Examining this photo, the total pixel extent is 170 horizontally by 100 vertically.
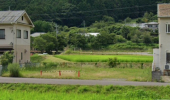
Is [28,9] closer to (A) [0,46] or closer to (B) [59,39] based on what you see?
(B) [59,39]

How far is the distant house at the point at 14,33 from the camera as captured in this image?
26.5m

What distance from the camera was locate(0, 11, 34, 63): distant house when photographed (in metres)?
26.5

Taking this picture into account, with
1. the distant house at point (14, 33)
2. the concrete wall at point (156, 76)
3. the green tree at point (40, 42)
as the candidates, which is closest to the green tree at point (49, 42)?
the green tree at point (40, 42)

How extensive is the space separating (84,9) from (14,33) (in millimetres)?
90406

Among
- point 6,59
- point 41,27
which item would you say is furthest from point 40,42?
point 41,27

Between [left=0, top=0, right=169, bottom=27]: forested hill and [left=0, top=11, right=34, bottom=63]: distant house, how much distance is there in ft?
215

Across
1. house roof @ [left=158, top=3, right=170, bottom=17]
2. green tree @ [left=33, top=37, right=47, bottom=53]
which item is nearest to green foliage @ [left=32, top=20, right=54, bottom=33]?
green tree @ [left=33, top=37, right=47, bottom=53]

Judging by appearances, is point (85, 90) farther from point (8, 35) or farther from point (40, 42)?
point (40, 42)

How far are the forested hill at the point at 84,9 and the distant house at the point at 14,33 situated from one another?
6564cm

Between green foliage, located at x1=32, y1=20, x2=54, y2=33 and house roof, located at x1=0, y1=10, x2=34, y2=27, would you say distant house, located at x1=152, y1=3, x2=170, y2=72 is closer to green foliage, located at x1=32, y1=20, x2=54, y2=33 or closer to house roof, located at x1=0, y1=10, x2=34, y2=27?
house roof, located at x1=0, y1=10, x2=34, y2=27

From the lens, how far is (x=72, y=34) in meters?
67.2

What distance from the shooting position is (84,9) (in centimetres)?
11506

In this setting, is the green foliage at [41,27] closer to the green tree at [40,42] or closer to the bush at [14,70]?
the green tree at [40,42]

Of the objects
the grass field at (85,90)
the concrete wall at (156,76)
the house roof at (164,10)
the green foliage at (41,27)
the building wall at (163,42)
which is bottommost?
the grass field at (85,90)
